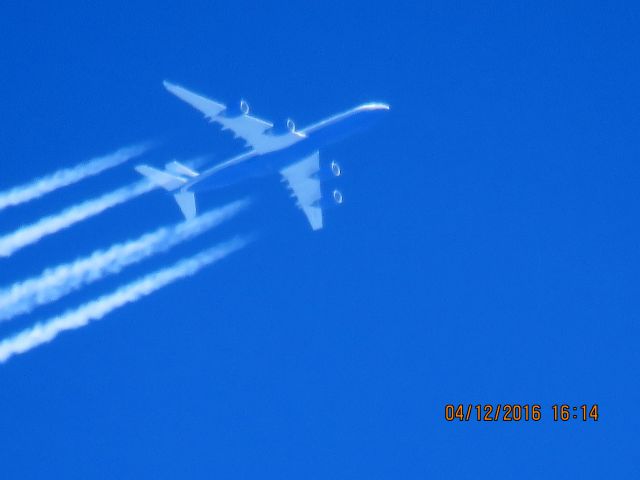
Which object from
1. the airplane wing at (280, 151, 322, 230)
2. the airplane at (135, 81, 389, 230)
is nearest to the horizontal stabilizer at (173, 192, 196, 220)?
the airplane at (135, 81, 389, 230)

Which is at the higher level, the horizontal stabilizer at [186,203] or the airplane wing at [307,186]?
the airplane wing at [307,186]

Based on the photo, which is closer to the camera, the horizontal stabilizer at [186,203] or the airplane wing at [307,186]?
the horizontal stabilizer at [186,203]

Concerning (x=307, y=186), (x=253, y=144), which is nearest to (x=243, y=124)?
(x=253, y=144)

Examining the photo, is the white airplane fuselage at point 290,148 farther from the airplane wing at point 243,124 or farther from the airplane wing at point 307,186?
the airplane wing at point 307,186

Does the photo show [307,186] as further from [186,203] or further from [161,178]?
[161,178]

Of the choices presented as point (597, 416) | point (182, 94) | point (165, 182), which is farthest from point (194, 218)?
point (597, 416)

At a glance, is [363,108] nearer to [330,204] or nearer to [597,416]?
[330,204]

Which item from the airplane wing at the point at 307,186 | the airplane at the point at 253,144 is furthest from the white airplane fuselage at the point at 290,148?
the airplane wing at the point at 307,186

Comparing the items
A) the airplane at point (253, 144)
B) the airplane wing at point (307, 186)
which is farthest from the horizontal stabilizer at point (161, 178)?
the airplane wing at point (307, 186)
